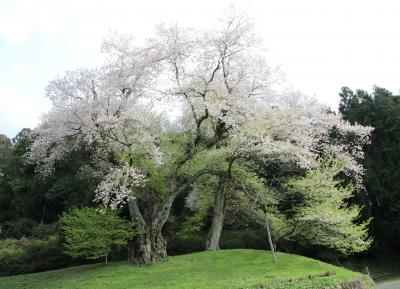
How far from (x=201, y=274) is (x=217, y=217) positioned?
6.47 metres

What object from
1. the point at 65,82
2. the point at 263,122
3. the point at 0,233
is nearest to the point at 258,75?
the point at 263,122

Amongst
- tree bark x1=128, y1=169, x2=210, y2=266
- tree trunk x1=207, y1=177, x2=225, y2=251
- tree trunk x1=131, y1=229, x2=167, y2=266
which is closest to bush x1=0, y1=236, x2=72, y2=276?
tree bark x1=128, y1=169, x2=210, y2=266

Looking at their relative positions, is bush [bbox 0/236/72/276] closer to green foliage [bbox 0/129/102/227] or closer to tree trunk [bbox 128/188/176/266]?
green foliage [bbox 0/129/102/227]

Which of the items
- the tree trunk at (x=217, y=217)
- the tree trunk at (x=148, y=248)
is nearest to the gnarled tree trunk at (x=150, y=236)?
the tree trunk at (x=148, y=248)

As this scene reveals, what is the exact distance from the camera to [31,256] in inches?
1047

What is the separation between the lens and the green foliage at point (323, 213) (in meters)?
20.6

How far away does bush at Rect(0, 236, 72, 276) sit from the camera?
26.0 metres

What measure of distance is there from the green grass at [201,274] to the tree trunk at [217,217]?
5.61 ft

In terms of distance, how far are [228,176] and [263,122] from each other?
11.9 feet

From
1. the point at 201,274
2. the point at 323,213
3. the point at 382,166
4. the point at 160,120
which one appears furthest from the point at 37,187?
the point at 382,166

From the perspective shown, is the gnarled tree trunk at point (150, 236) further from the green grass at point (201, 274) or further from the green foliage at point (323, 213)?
the green foliage at point (323, 213)

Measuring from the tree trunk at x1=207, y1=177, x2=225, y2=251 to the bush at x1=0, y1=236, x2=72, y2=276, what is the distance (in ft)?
34.1

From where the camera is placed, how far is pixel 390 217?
3425 cm

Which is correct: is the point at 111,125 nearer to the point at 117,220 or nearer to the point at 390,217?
the point at 117,220
